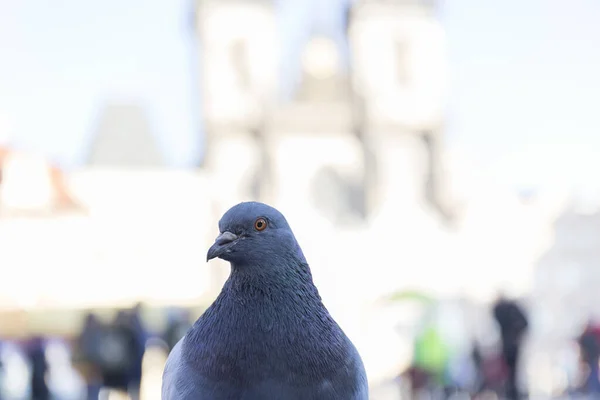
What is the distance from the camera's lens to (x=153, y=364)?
40.0ft

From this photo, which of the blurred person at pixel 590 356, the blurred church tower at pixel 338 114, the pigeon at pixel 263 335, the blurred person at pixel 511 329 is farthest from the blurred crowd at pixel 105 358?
the blurred church tower at pixel 338 114

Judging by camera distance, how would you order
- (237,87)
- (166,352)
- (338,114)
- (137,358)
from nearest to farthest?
1. (137,358)
2. (166,352)
3. (237,87)
4. (338,114)

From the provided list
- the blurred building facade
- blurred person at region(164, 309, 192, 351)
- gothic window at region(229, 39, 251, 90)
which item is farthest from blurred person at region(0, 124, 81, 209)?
blurred person at region(164, 309, 192, 351)

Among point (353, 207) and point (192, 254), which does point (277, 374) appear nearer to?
point (192, 254)

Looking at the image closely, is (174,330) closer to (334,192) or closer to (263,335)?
(263,335)

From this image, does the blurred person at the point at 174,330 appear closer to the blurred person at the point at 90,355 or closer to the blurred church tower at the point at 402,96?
the blurred person at the point at 90,355

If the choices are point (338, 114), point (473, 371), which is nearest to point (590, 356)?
point (473, 371)

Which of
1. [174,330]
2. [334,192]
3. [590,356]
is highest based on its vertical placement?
[174,330]

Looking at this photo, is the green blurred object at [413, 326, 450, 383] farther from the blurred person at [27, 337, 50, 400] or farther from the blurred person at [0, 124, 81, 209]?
the blurred person at [0, 124, 81, 209]

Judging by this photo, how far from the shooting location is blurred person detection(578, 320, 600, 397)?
9227 mm

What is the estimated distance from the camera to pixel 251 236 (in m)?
2.03

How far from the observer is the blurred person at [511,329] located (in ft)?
24.2

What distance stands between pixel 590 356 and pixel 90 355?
17.6 ft

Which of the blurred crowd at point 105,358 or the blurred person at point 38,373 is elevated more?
the blurred crowd at point 105,358
